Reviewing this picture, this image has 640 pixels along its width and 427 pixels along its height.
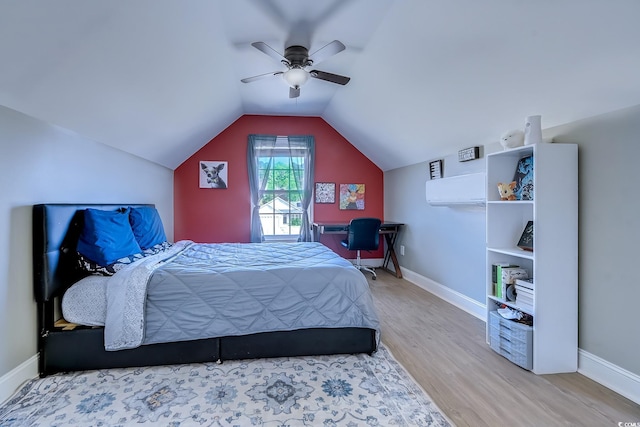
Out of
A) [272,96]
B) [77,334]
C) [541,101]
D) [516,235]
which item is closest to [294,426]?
[77,334]

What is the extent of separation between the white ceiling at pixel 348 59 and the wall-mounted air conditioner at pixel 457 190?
0.36m

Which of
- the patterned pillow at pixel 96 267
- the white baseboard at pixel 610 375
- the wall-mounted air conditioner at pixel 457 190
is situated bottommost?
the white baseboard at pixel 610 375

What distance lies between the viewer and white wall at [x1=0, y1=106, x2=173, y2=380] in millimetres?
1694

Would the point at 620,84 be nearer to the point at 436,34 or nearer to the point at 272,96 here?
the point at 436,34

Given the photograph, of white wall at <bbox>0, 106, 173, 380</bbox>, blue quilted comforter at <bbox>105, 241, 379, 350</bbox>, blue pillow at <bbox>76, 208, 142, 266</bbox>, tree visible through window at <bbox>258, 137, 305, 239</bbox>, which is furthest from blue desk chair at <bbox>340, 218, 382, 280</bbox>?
white wall at <bbox>0, 106, 173, 380</bbox>

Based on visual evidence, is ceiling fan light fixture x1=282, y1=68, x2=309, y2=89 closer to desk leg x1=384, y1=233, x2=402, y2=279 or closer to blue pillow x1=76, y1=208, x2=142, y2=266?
blue pillow x1=76, y1=208, x2=142, y2=266

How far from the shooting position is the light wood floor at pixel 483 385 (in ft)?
5.17

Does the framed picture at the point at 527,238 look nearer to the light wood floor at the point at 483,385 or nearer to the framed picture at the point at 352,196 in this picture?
the light wood floor at the point at 483,385

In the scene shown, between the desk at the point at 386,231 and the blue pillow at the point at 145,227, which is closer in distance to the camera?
the blue pillow at the point at 145,227

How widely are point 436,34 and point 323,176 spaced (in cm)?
317

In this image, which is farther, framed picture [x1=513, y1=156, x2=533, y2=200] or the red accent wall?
the red accent wall

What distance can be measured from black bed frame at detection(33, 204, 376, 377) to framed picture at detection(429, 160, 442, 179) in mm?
2210

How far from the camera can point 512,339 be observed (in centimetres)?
210

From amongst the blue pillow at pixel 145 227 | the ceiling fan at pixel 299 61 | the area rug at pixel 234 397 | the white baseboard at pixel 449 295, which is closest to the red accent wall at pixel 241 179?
the white baseboard at pixel 449 295
